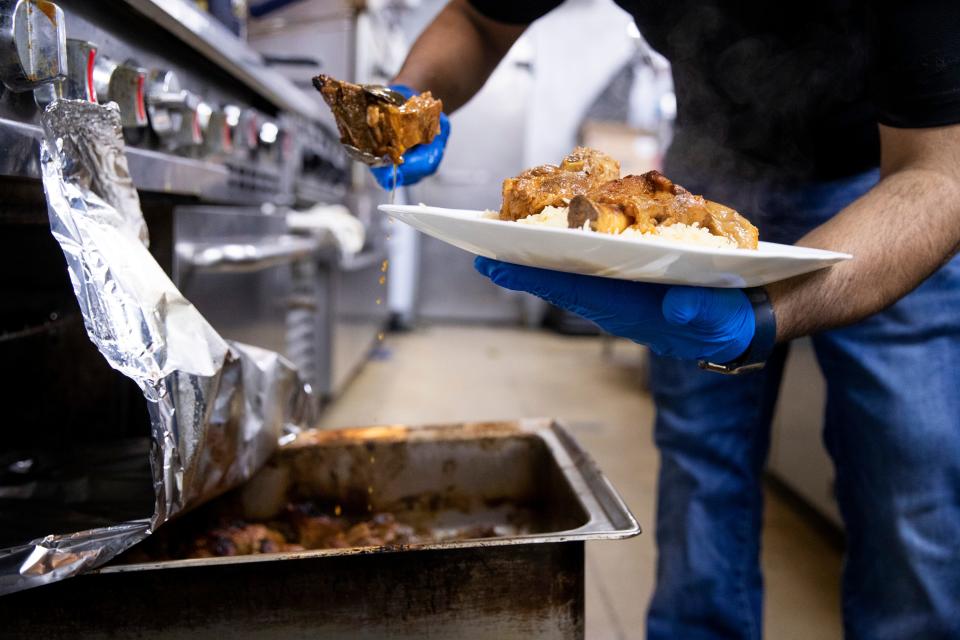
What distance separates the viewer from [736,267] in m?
0.66

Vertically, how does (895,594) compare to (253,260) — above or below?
below

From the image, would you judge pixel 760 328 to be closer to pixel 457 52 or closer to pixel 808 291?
pixel 808 291

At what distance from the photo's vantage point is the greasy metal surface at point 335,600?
2.37 feet

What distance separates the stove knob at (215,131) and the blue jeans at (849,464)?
2.81 feet

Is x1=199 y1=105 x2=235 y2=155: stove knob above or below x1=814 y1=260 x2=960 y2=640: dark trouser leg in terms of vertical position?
above

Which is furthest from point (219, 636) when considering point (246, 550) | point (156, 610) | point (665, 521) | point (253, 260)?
point (253, 260)

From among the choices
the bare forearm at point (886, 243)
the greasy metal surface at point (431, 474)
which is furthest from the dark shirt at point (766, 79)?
the greasy metal surface at point (431, 474)

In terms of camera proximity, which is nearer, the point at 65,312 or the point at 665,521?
the point at 65,312

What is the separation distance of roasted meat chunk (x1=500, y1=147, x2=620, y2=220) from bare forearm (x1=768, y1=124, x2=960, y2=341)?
269 mm

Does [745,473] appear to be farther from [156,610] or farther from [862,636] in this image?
[156,610]

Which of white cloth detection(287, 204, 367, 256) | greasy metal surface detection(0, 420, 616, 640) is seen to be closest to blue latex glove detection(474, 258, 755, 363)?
greasy metal surface detection(0, 420, 616, 640)

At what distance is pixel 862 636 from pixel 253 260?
4.48 feet

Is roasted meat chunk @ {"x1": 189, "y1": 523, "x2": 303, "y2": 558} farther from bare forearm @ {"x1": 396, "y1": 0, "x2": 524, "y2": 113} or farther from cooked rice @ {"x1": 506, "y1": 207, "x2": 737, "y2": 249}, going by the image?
bare forearm @ {"x1": 396, "y1": 0, "x2": 524, "y2": 113}

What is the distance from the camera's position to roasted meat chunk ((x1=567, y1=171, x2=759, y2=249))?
0.75 metres
